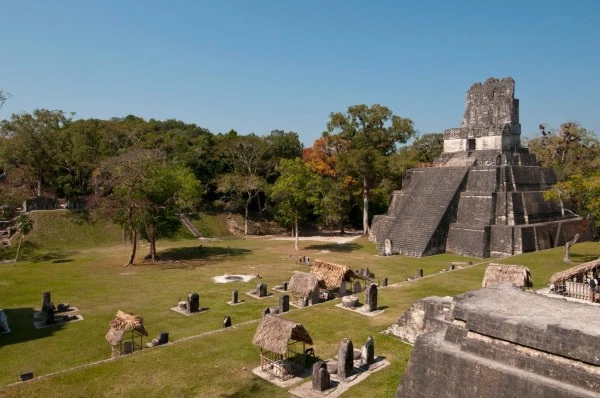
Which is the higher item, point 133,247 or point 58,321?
point 133,247

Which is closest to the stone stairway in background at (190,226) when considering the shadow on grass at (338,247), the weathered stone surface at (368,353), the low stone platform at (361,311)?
the shadow on grass at (338,247)

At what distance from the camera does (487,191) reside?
3192cm

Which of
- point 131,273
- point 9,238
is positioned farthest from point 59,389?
point 9,238

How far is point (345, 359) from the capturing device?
11.8m

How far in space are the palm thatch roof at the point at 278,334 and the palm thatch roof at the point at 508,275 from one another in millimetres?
10415

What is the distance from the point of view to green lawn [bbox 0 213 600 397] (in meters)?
11.8

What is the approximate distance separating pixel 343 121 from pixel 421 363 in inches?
1565

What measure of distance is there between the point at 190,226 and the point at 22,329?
90.3 feet

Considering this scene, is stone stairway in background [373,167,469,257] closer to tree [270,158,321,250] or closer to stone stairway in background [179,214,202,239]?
tree [270,158,321,250]

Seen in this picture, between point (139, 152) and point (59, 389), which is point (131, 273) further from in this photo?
point (59, 389)

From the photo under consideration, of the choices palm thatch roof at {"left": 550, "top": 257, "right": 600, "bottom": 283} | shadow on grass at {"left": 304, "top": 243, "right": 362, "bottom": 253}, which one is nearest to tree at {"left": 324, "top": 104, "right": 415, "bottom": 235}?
shadow on grass at {"left": 304, "top": 243, "right": 362, "bottom": 253}

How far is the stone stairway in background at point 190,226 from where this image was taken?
43.1 m

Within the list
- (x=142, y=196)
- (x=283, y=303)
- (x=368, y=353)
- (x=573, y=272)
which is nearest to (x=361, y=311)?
(x=283, y=303)

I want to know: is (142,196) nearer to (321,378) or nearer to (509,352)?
(321,378)
